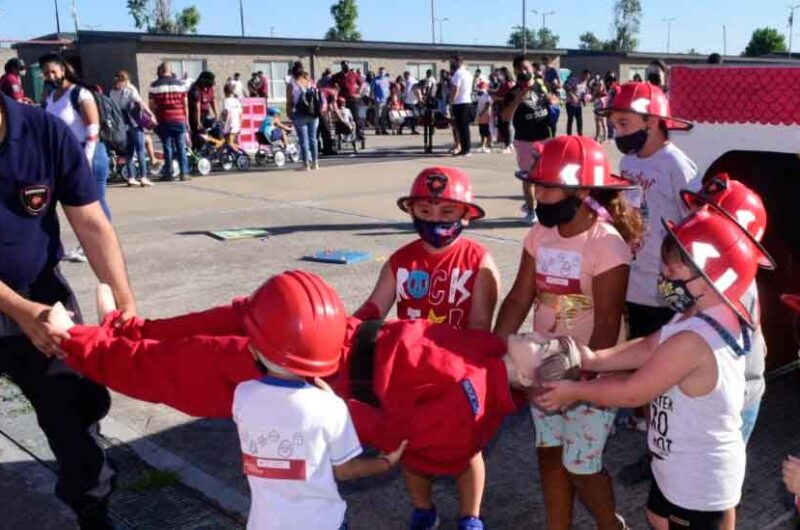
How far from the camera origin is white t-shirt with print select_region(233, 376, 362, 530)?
2.41 meters

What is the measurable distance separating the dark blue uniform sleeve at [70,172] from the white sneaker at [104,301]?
15.6 inches

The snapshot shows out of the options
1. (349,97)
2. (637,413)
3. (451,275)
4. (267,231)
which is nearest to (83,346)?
(451,275)

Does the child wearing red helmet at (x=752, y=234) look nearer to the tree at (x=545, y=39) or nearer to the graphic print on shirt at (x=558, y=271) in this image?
the graphic print on shirt at (x=558, y=271)

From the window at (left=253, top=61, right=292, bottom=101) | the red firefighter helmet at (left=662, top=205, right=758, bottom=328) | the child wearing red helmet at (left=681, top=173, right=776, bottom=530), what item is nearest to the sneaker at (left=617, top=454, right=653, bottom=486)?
the child wearing red helmet at (left=681, top=173, right=776, bottom=530)

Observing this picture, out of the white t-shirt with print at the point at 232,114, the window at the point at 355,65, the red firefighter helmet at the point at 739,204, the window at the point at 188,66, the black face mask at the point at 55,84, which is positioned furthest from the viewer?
the window at the point at 355,65

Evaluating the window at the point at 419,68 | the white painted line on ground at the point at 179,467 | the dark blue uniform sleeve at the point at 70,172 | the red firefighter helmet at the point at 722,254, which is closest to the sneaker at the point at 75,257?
the white painted line on ground at the point at 179,467

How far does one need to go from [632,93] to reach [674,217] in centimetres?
64

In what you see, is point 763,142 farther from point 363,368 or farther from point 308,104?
point 308,104

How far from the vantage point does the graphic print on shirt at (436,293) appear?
3500mm

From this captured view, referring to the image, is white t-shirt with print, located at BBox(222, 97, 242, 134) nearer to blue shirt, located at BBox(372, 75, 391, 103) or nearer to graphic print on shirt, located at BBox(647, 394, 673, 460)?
blue shirt, located at BBox(372, 75, 391, 103)

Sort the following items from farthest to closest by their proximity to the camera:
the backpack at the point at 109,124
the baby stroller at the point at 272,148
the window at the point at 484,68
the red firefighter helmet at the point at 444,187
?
the window at the point at 484,68 < the baby stroller at the point at 272,148 < the backpack at the point at 109,124 < the red firefighter helmet at the point at 444,187

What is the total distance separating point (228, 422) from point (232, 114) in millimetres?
12010

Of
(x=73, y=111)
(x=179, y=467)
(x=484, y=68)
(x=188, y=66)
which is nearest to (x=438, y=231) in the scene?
(x=179, y=467)

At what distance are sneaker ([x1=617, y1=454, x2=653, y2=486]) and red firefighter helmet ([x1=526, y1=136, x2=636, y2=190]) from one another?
57.7 inches
